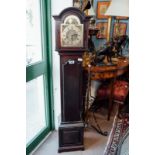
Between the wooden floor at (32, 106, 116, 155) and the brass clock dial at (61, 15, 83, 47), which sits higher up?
the brass clock dial at (61, 15, 83, 47)

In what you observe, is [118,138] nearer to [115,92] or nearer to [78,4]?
[115,92]

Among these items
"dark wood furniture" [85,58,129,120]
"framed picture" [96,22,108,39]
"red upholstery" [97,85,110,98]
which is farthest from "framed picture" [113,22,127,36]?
"red upholstery" [97,85,110,98]

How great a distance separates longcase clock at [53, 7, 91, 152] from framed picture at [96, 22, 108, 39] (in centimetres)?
140

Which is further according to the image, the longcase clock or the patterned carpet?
the longcase clock

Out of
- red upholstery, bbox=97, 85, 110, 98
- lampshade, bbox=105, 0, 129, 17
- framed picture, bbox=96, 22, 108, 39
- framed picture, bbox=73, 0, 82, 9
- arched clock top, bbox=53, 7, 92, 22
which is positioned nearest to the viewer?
arched clock top, bbox=53, 7, 92, 22

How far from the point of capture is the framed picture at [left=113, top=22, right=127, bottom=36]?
351 cm

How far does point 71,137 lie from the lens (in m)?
2.36

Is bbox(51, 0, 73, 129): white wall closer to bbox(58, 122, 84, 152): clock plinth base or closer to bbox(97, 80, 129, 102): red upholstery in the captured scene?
bbox(58, 122, 84, 152): clock plinth base

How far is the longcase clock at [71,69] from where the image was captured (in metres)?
2.08

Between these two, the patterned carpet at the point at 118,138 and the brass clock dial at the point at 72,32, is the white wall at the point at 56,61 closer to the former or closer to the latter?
the brass clock dial at the point at 72,32

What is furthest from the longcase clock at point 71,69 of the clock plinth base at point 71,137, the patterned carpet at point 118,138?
the patterned carpet at point 118,138
